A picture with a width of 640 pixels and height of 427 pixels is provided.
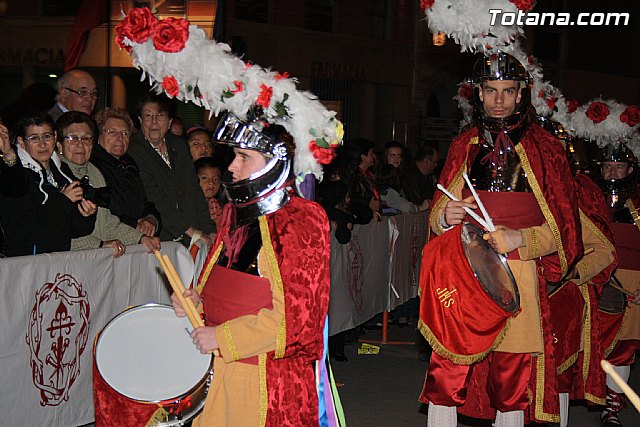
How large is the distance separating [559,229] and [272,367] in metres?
2.24

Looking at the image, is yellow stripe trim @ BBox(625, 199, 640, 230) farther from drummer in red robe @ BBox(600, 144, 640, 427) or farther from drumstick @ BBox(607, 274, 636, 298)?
drumstick @ BBox(607, 274, 636, 298)

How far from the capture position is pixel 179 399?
382cm

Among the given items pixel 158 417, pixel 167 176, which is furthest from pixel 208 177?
pixel 158 417

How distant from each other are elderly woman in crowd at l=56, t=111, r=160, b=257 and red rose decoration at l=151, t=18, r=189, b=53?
2.54 m

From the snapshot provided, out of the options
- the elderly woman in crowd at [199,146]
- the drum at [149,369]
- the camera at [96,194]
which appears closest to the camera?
the drum at [149,369]

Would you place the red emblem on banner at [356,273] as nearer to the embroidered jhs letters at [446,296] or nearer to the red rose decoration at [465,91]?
the red rose decoration at [465,91]

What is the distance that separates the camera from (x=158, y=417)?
12.5 ft

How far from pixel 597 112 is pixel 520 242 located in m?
2.38

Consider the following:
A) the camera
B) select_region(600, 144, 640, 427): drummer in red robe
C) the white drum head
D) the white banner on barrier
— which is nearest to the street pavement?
select_region(600, 144, 640, 427): drummer in red robe

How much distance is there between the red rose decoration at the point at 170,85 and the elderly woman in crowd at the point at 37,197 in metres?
1.83

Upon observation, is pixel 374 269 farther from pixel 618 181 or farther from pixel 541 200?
pixel 541 200

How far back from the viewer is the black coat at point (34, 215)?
5.48 meters

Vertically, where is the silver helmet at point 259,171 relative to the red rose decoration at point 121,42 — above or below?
A: below

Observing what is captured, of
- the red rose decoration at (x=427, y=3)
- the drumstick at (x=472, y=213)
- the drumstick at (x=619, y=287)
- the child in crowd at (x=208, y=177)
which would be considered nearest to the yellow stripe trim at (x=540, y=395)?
the drumstick at (x=472, y=213)
